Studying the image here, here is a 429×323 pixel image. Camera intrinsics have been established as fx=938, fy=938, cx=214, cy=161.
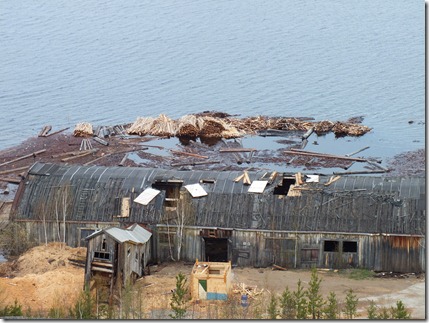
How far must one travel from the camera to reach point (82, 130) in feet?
265

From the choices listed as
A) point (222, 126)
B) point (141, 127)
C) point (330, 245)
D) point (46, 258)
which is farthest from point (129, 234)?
point (141, 127)

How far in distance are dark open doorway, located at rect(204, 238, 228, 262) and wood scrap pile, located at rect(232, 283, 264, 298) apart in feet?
15.8

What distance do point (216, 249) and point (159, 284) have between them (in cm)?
508

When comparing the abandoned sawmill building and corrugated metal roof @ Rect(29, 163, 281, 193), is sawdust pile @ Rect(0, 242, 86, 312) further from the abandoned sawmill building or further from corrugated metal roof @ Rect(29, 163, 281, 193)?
corrugated metal roof @ Rect(29, 163, 281, 193)

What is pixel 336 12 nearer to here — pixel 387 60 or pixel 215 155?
pixel 387 60

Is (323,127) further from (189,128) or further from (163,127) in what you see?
(163,127)

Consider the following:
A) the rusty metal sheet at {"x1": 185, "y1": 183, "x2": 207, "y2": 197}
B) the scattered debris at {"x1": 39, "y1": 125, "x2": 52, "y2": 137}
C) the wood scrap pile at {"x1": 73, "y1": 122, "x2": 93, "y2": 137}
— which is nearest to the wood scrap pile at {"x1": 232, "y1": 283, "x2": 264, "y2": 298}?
the rusty metal sheet at {"x1": 185, "y1": 183, "x2": 207, "y2": 197}

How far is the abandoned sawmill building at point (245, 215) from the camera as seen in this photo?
47.8 m

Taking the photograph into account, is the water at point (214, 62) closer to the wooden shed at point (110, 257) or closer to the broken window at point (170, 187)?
the broken window at point (170, 187)

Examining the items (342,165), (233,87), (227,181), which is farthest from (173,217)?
(233,87)

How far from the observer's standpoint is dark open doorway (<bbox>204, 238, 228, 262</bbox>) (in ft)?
162

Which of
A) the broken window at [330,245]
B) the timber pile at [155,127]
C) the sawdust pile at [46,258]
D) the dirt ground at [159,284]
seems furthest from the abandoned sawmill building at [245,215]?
the timber pile at [155,127]

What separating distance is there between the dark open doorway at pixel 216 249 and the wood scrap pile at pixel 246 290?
4814 millimetres

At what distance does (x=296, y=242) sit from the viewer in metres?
48.2
